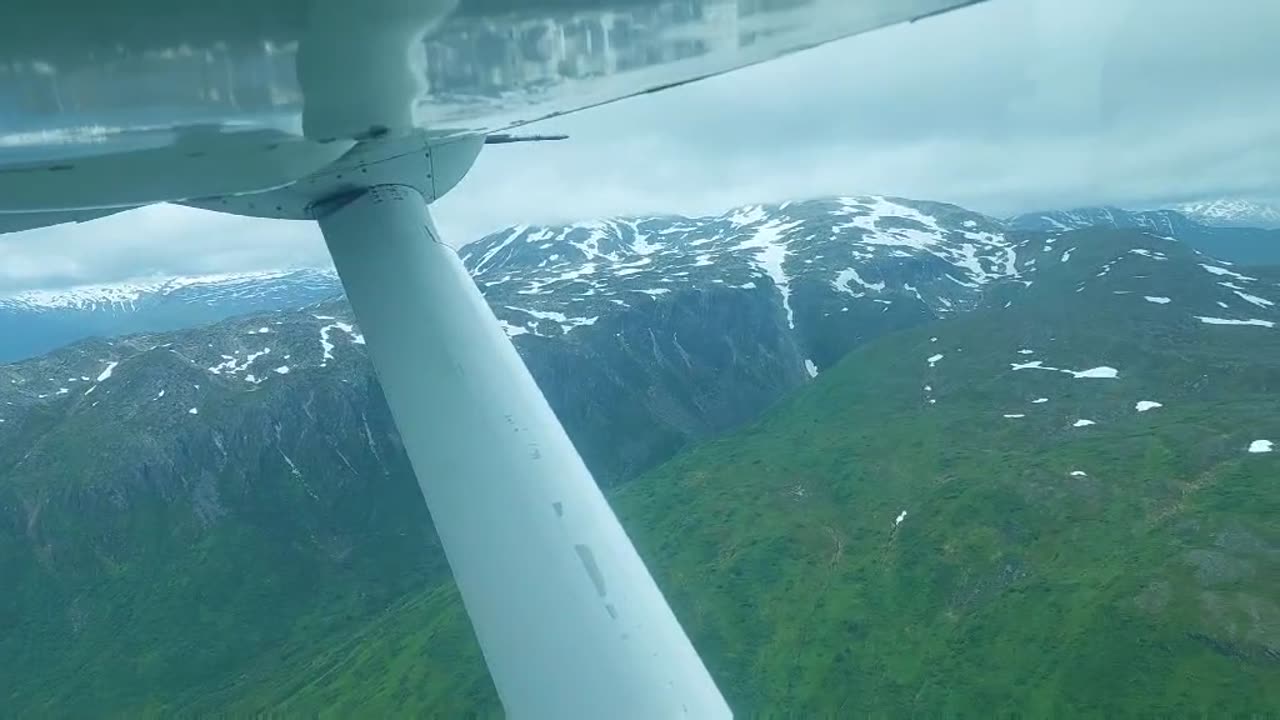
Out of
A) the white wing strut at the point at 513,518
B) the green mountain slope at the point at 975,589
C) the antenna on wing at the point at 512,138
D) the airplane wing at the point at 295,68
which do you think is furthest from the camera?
the green mountain slope at the point at 975,589

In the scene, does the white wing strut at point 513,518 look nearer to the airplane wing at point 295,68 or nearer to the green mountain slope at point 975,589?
the airplane wing at point 295,68

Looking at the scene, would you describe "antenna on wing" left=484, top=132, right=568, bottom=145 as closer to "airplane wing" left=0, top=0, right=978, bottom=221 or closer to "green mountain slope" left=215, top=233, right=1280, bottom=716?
"airplane wing" left=0, top=0, right=978, bottom=221

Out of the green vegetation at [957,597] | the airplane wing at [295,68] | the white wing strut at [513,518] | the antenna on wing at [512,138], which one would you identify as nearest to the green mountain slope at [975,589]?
the green vegetation at [957,597]

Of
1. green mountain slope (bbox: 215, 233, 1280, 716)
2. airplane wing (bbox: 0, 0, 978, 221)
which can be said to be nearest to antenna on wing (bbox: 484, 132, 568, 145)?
airplane wing (bbox: 0, 0, 978, 221)

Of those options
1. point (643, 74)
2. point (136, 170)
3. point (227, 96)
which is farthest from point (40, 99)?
point (643, 74)

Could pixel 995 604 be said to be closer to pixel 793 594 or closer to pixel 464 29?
pixel 793 594

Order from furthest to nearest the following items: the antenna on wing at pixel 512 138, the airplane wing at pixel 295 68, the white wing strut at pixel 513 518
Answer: the antenna on wing at pixel 512 138 → the white wing strut at pixel 513 518 → the airplane wing at pixel 295 68
